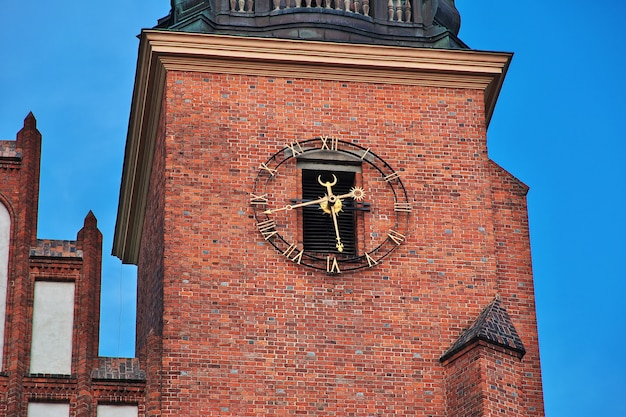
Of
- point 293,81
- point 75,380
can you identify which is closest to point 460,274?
point 293,81

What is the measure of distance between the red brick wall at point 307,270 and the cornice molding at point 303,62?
177 millimetres

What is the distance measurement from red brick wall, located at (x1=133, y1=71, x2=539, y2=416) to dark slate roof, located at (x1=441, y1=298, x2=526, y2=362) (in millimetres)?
224

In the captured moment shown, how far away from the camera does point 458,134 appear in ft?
100

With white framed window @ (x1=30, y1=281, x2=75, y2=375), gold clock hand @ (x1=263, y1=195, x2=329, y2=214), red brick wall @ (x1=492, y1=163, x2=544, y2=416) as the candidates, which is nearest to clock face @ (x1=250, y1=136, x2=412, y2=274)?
gold clock hand @ (x1=263, y1=195, x2=329, y2=214)

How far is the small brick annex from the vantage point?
2755 cm

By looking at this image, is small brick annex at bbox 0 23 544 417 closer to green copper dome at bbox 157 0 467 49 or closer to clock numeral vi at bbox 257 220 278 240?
clock numeral vi at bbox 257 220 278 240

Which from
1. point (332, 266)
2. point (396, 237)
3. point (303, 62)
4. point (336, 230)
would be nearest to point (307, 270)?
point (332, 266)

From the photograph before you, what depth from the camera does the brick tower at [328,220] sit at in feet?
91.8

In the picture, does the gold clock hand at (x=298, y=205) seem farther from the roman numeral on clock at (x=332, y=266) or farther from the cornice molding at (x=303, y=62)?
the cornice molding at (x=303, y=62)

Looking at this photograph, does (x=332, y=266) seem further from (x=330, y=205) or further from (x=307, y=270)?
(x=330, y=205)

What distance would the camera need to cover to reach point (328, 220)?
97.2 feet

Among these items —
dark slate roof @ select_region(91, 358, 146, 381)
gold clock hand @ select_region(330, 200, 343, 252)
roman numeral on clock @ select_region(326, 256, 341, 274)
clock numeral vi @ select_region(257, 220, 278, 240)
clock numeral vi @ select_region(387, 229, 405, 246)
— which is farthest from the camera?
clock numeral vi @ select_region(387, 229, 405, 246)

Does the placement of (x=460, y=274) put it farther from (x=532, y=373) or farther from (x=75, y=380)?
(x=75, y=380)

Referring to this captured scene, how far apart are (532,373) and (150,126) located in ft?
Answer: 23.7
